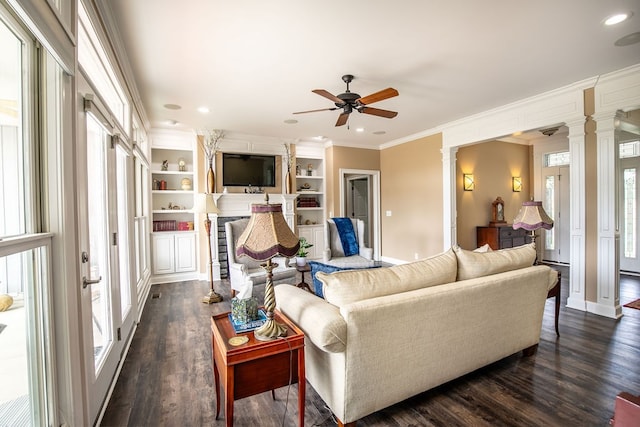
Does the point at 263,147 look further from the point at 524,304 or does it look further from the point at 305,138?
the point at 524,304

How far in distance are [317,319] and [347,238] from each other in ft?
10.7

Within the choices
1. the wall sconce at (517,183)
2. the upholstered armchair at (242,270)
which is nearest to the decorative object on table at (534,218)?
the upholstered armchair at (242,270)

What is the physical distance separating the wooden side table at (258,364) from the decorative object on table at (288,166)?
4458 mm

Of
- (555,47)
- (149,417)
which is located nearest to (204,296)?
(149,417)

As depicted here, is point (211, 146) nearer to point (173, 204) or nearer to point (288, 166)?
point (173, 204)

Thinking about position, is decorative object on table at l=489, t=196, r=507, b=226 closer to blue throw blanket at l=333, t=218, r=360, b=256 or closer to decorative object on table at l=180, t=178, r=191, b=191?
blue throw blanket at l=333, t=218, r=360, b=256

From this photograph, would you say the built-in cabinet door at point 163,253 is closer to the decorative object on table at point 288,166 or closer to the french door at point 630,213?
the decorative object on table at point 288,166

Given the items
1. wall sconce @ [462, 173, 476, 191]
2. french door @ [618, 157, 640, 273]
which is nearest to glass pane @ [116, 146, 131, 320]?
wall sconce @ [462, 173, 476, 191]

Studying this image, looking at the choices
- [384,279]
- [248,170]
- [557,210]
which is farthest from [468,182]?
[384,279]

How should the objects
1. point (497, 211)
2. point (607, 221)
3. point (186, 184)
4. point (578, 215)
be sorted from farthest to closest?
point (497, 211) → point (186, 184) → point (578, 215) → point (607, 221)

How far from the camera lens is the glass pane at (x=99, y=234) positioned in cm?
208

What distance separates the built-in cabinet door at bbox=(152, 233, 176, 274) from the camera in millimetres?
5055

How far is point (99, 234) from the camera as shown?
2246 mm

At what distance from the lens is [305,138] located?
600 centimetres
